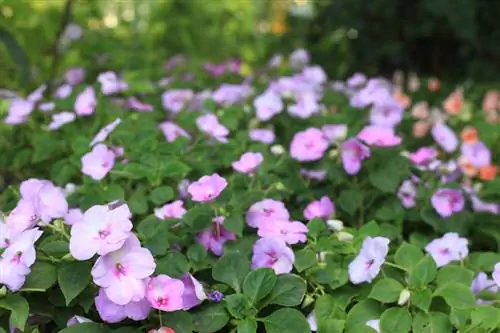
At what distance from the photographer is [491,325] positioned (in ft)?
2.91

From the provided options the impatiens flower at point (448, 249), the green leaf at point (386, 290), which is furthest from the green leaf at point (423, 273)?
the impatiens flower at point (448, 249)

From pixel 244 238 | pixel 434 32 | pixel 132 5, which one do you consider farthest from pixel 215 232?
pixel 132 5

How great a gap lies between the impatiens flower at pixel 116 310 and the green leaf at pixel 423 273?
37cm

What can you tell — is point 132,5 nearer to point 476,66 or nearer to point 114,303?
point 476,66

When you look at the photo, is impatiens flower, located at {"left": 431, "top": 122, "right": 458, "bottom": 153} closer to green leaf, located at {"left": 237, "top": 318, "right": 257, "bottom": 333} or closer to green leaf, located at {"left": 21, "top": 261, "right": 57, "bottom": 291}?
green leaf, located at {"left": 237, "top": 318, "right": 257, "bottom": 333}

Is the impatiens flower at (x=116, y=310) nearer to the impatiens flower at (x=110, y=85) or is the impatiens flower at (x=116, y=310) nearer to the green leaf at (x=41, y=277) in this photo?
the green leaf at (x=41, y=277)

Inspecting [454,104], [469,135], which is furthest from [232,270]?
[454,104]

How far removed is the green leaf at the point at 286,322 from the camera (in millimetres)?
882

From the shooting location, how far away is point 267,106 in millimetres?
1524

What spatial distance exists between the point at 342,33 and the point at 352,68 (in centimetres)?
15

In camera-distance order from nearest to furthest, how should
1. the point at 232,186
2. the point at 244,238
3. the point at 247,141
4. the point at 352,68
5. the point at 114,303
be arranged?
the point at 114,303, the point at 244,238, the point at 232,186, the point at 247,141, the point at 352,68

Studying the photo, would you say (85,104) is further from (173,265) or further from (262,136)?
(173,265)

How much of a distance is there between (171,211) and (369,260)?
12.3 inches

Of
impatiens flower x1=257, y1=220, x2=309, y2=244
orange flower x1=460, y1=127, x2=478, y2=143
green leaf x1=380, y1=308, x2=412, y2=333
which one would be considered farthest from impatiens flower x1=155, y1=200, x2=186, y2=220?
orange flower x1=460, y1=127, x2=478, y2=143
